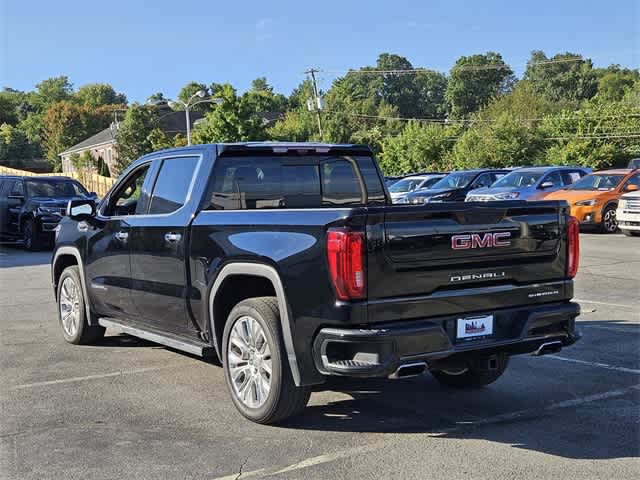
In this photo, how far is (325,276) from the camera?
183 inches

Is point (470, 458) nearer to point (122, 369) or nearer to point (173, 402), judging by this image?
point (173, 402)

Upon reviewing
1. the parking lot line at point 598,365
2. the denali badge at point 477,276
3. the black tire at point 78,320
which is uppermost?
the denali badge at point 477,276

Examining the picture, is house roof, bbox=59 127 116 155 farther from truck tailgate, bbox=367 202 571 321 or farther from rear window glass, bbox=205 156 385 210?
truck tailgate, bbox=367 202 571 321

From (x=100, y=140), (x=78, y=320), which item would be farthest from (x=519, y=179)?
(x=100, y=140)

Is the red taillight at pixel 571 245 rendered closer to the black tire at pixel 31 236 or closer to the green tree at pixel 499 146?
the black tire at pixel 31 236

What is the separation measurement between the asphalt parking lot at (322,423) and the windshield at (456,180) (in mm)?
17748

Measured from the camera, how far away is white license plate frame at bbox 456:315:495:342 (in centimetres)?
489

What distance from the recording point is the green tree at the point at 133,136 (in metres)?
70.9

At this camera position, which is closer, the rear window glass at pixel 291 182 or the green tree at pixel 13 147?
the rear window glass at pixel 291 182

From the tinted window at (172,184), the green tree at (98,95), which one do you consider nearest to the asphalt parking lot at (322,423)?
the tinted window at (172,184)

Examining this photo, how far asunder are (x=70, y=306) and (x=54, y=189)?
42.9ft

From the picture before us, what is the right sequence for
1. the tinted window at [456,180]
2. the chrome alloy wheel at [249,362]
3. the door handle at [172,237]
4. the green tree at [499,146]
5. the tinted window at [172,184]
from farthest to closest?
the green tree at [499,146] → the tinted window at [456,180] → the tinted window at [172,184] → the door handle at [172,237] → the chrome alloy wheel at [249,362]

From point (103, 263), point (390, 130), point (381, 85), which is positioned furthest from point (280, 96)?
point (103, 263)

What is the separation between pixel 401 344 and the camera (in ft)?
15.0
